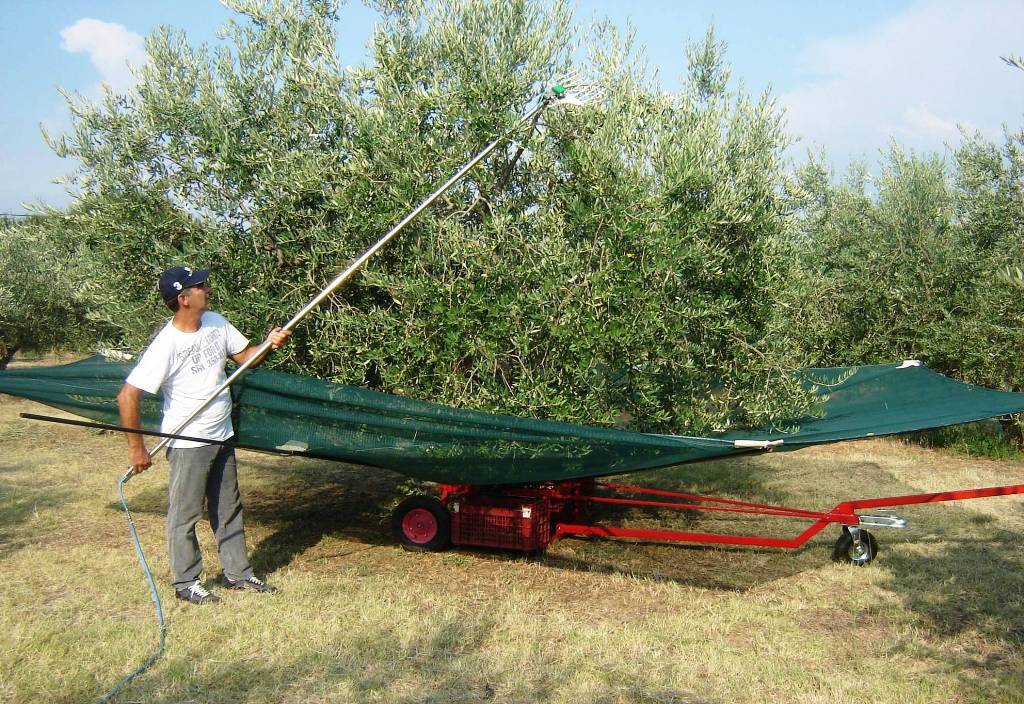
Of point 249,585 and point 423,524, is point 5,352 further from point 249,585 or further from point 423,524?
point 249,585

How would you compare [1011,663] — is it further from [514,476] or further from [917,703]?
[514,476]

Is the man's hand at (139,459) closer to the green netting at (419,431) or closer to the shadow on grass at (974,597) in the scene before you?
the green netting at (419,431)

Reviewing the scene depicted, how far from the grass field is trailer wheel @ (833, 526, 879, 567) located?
0.13 metres

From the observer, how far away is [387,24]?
658 centimetres

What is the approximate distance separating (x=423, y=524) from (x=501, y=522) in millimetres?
656

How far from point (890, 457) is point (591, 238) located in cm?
791

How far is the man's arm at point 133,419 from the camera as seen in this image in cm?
509

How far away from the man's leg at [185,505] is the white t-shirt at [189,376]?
0.08m

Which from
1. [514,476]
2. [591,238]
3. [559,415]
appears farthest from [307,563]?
[591,238]

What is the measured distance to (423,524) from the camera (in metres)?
6.62

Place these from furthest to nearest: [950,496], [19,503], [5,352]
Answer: [5,352]
[19,503]
[950,496]

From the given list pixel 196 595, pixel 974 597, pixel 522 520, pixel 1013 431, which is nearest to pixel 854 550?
pixel 974 597

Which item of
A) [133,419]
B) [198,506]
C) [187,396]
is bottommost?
[198,506]

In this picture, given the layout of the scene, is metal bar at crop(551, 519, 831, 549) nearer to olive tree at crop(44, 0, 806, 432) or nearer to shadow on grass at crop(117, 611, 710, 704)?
olive tree at crop(44, 0, 806, 432)
